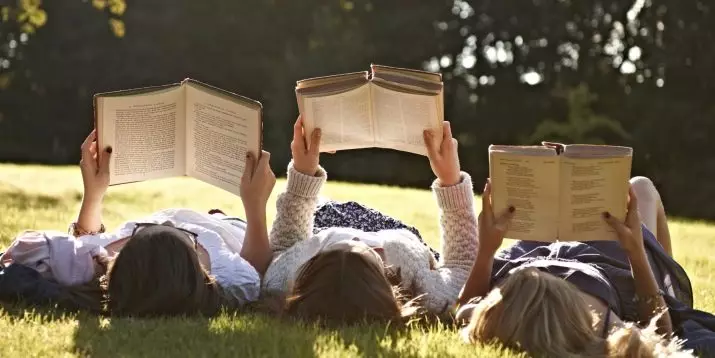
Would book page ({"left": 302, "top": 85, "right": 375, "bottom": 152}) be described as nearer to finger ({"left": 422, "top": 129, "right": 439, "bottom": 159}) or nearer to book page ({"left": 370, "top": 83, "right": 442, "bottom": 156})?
book page ({"left": 370, "top": 83, "right": 442, "bottom": 156})

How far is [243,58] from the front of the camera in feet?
80.6

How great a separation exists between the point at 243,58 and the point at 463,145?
19.5ft

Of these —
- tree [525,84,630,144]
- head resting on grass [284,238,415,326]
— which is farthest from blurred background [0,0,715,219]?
head resting on grass [284,238,415,326]

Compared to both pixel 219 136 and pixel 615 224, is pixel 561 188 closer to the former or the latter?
pixel 615 224

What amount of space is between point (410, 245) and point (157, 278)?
1038mm

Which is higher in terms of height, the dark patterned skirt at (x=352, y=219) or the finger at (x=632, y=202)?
the finger at (x=632, y=202)

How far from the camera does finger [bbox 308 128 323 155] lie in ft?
13.8

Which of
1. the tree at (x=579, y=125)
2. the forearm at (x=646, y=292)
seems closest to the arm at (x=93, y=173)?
the forearm at (x=646, y=292)

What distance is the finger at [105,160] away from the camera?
4414 mm

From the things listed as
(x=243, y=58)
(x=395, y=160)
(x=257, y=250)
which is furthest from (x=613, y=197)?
(x=243, y=58)

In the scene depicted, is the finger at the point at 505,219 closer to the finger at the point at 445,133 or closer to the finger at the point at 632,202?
the finger at the point at 632,202

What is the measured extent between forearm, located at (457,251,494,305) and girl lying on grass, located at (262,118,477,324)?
0.64 feet

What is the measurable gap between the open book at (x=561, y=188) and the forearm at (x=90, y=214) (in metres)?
1.90

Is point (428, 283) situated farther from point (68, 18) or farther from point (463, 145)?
point (68, 18)
